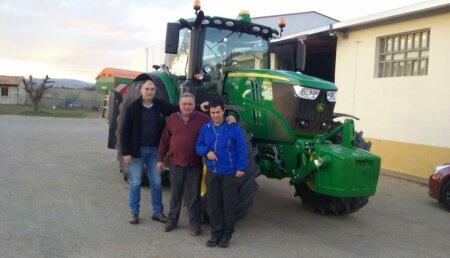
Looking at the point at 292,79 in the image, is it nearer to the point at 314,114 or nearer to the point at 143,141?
the point at 314,114

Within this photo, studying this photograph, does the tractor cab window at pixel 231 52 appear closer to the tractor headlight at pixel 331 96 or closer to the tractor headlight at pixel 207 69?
the tractor headlight at pixel 207 69

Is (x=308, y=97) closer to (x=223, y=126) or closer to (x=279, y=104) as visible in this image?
(x=279, y=104)

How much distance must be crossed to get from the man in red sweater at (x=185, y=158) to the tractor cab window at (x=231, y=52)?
1437 mm

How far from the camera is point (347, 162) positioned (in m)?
5.85

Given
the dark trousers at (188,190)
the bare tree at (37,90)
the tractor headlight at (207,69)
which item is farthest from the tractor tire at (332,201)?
the bare tree at (37,90)

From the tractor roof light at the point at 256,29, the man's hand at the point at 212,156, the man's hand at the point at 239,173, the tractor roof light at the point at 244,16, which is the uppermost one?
the tractor roof light at the point at 244,16

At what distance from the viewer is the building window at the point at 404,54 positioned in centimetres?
1184

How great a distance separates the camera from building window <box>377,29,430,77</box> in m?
11.8

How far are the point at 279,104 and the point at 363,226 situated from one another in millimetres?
2077

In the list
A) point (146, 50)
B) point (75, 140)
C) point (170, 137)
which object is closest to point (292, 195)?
point (170, 137)

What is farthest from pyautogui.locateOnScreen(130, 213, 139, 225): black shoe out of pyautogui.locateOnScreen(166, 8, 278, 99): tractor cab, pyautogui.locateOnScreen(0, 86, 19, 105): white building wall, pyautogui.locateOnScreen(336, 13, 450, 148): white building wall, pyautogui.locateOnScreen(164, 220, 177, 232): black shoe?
pyautogui.locateOnScreen(0, 86, 19, 105): white building wall

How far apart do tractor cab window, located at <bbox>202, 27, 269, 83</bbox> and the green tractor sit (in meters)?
0.01

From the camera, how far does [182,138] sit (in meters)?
5.87

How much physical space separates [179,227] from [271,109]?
6.39ft
